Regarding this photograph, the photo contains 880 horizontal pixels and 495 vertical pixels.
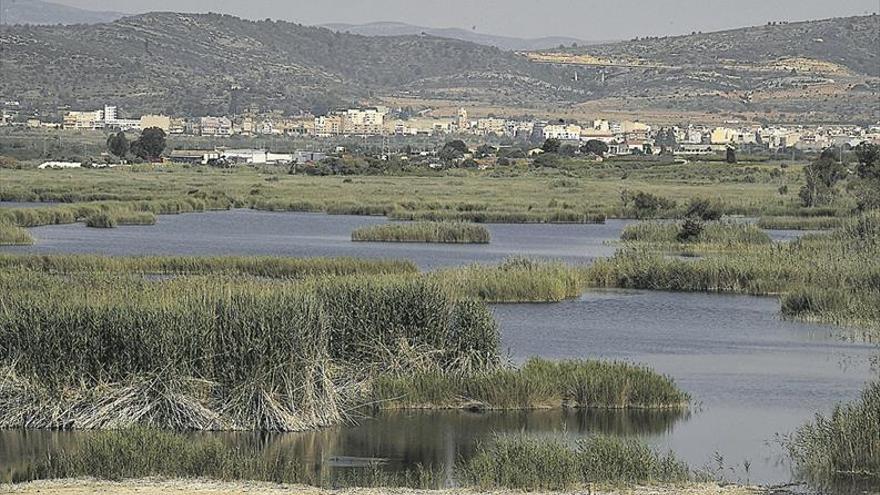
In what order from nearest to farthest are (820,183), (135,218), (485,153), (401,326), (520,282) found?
(401,326) < (520,282) < (135,218) < (820,183) < (485,153)

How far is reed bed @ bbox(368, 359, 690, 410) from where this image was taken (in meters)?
21.6

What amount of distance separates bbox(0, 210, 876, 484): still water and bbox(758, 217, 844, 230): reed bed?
39.6ft

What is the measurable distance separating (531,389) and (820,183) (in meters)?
50.7

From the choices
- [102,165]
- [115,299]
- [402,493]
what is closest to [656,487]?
[402,493]

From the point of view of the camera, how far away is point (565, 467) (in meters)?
16.5

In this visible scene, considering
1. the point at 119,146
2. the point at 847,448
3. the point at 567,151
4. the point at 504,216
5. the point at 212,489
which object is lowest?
the point at 119,146

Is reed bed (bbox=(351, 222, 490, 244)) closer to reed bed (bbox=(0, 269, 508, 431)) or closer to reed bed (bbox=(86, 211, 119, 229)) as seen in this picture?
reed bed (bbox=(86, 211, 119, 229))

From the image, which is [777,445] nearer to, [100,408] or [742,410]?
[742,410]

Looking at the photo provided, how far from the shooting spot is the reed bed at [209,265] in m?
36.1

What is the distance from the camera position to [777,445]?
65.8 ft

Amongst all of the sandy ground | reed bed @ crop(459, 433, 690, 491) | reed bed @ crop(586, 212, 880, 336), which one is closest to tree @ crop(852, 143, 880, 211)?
reed bed @ crop(586, 212, 880, 336)

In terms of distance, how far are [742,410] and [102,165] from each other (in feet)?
315

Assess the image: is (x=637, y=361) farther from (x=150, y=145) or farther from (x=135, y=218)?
(x=150, y=145)

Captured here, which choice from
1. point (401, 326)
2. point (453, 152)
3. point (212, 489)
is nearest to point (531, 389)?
point (401, 326)
